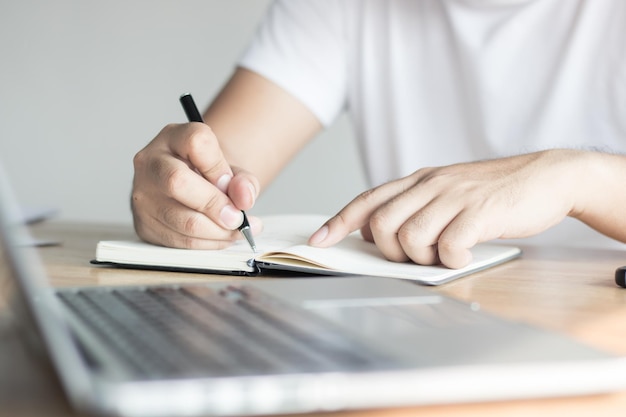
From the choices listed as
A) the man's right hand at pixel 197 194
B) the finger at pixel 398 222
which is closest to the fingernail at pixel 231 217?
the man's right hand at pixel 197 194

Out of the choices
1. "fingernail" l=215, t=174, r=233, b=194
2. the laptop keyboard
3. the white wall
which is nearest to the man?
"fingernail" l=215, t=174, r=233, b=194

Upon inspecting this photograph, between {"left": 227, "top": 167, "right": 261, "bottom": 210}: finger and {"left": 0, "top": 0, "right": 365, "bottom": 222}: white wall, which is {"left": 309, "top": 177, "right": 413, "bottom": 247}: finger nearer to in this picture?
{"left": 227, "top": 167, "right": 261, "bottom": 210}: finger

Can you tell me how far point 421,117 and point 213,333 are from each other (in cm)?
133

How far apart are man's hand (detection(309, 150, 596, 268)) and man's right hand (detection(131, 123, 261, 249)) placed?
0.36ft

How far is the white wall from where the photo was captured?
3.26 meters

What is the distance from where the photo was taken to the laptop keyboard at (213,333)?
0.45 metres

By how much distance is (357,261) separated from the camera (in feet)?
3.21

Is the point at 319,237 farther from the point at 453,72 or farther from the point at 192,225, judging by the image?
the point at 453,72

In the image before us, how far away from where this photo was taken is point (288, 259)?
0.96 meters

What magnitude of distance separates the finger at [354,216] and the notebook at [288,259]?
0.05 ft

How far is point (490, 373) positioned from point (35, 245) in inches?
38.1

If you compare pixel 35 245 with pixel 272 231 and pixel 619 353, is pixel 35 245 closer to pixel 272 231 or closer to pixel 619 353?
pixel 272 231

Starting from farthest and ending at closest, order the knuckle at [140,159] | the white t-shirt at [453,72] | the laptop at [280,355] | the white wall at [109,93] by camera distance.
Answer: the white wall at [109,93] → the white t-shirt at [453,72] → the knuckle at [140,159] → the laptop at [280,355]

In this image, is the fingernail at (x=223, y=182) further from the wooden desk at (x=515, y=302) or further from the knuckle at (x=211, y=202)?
the wooden desk at (x=515, y=302)
